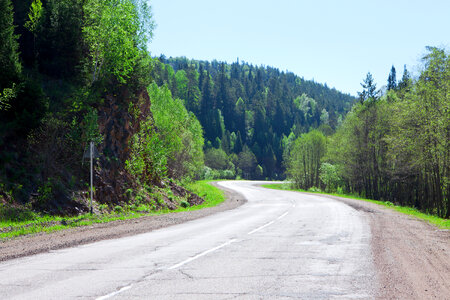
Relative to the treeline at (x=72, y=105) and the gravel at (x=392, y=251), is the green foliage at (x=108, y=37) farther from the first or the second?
the gravel at (x=392, y=251)

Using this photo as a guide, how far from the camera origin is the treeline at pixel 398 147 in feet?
86.9

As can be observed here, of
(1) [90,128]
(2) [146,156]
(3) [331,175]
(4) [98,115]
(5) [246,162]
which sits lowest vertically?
(3) [331,175]

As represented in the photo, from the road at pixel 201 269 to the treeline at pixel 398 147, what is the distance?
17825 millimetres

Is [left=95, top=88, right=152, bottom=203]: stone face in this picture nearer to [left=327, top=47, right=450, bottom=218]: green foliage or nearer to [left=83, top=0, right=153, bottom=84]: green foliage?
[left=83, top=0, right=153, bottom=84]: green foliage

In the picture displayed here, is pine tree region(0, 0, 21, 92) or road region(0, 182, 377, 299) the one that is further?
pine tree region(0, 0, 21, 92)

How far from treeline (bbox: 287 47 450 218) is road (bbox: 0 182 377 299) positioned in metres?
17.8

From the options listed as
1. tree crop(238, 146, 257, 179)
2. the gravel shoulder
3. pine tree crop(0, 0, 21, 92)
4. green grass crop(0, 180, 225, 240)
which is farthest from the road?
tree crop(238, 146, 257, 179)

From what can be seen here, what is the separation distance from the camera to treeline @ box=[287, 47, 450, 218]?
86.9 feet

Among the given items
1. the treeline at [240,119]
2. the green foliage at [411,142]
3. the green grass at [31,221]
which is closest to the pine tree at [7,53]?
the green grass at [31,221]

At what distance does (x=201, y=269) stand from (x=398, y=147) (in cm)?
2587

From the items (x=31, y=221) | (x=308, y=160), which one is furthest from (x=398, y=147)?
(x=308, y=160)

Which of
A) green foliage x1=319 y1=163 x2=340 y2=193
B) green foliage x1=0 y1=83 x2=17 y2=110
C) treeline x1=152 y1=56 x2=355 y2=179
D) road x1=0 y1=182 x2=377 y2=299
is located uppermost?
treeline x1=152 y1=56 x2=355 y2=179

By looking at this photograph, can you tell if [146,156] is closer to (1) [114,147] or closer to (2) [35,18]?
(1) [114,147]

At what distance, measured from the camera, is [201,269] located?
7.62 meters
